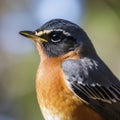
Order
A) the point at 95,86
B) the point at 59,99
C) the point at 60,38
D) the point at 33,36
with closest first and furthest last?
the point at 59,99
the point at 95,86
the point at 33,36
the point at 60,38

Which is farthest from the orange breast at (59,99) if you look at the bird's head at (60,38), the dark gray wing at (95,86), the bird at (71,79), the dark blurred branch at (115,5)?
the dark blurred branch at (115,5)

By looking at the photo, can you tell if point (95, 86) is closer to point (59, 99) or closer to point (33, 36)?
point (59, 99)

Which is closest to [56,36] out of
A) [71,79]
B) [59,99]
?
[71,79]

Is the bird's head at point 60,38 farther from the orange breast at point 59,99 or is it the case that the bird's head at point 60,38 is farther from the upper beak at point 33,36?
the orange breast at point 59,99

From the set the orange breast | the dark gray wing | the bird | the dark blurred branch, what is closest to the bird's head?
the bird

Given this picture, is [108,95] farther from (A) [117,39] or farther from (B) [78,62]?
(A) [117,39]

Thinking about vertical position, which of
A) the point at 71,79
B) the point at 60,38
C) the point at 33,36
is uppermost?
the point at 33,36
